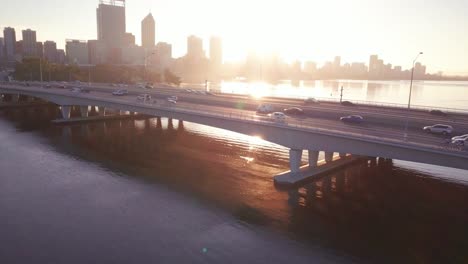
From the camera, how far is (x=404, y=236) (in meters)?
27.6

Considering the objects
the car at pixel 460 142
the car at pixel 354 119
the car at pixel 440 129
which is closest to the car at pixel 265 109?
the car at pixel 354 119

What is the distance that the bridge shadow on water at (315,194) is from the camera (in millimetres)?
26922

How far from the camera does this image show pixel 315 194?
35.8 meters

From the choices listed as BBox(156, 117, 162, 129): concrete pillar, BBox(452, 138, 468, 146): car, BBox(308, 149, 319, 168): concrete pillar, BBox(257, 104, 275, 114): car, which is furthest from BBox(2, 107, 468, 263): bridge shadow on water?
BBox(156, 117, 162, 129): concrete pillar

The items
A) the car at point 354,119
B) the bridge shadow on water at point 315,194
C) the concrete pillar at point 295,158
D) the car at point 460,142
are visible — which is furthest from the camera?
the car at point 354,119

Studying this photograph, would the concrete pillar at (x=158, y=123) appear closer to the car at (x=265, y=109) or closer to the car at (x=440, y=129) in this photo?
the car at (x=265, y=109)

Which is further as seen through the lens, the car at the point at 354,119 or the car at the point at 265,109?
the car at the point at 265,109

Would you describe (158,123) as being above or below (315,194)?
above

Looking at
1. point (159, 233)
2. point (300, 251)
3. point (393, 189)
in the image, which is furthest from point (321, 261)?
point (393, 189)

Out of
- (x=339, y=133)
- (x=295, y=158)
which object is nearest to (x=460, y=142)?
(x=339, y=133)

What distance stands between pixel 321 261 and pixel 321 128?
1429cm

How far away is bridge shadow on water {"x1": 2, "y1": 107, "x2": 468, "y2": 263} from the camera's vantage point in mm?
26922

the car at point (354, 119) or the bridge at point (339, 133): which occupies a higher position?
the car at point (354, 119)

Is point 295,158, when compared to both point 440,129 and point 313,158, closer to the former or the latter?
point 313,158
